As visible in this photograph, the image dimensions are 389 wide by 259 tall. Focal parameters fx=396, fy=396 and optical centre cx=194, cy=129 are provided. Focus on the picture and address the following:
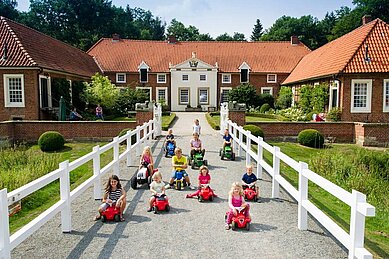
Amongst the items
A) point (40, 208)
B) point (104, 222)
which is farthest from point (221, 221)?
point (40, 208)

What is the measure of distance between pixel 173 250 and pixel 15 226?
3.65 meters

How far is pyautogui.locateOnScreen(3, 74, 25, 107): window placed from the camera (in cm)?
2462

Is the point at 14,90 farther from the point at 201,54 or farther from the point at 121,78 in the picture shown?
the point at 201,54

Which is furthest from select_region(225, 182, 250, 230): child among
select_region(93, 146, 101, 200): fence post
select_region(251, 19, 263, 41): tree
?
select_region(251, 19, 263, 41): tree

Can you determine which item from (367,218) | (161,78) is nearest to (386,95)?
(367,218)

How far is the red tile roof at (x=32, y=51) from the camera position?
80.6 ft

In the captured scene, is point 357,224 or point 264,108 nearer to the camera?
point 357,224

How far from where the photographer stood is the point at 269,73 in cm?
4412

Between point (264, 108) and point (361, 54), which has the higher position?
point (361, 54)

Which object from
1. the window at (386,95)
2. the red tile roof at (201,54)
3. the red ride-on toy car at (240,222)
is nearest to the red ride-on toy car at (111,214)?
the red ride-on toy car at (240,222)

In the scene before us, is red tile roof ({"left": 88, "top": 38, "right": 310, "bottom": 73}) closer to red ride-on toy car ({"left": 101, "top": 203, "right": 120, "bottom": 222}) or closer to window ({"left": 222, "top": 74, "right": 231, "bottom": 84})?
window ({"left": 222, "top": 74, "right": 231, "bottom": 84})

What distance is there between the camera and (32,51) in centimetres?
2600

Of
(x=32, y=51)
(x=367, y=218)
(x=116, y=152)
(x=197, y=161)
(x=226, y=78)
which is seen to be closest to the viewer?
(x=367, y=218)

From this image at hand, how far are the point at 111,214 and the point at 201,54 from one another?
4174cm
